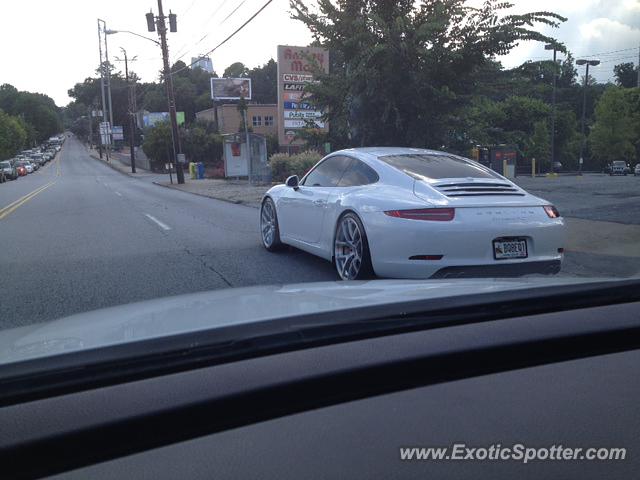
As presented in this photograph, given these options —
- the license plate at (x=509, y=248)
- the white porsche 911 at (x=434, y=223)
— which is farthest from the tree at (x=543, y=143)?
the license plate at (x=509, y=248)

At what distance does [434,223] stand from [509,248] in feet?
2.36

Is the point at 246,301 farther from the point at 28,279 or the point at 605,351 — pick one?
the point at 28,279

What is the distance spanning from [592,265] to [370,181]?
3.28 meters

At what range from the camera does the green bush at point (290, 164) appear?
27.6 metres

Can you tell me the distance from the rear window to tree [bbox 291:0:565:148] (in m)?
3.97

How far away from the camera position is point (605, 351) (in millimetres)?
2191

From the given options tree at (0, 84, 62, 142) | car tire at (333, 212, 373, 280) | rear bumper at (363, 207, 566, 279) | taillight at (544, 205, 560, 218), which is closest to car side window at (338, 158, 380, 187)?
car tire at (333, 212, 373, 280)

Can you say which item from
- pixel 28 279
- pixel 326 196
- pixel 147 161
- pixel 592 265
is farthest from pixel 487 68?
pixel 147 161

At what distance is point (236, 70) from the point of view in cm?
12344

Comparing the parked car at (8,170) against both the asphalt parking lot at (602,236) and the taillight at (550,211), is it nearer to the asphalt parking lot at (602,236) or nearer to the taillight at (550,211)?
the asphalt parking lot at (602,236)

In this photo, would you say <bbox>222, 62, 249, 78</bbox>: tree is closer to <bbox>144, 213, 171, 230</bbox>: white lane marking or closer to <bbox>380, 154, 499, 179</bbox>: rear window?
<bbox>144, 213, 171, 230</bbox>: white lane marking

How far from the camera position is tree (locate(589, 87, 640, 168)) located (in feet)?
181

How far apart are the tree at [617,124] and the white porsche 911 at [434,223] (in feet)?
181

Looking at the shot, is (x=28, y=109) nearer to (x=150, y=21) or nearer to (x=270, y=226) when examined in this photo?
(x=150, y=21)
